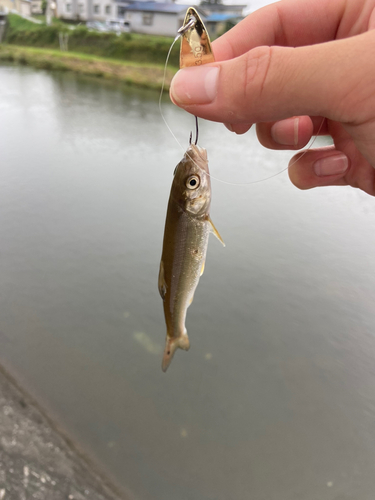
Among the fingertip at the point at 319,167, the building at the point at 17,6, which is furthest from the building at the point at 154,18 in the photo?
the fingertip at the point at 319,167

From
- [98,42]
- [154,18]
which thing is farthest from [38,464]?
[154,18]

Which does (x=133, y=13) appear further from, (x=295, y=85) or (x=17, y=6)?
(x=295, y=85)

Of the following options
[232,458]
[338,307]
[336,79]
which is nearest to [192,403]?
[232,458]

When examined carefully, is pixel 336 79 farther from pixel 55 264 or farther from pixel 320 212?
pixel 320 212

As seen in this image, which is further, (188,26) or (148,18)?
(148,18)

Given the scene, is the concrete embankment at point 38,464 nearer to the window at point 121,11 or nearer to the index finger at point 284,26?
the index finger at point 284,26
